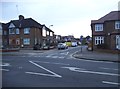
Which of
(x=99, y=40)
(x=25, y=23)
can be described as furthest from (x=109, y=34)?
(x=25, y=23)

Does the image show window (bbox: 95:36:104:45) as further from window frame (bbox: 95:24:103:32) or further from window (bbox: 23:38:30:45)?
window (bbox: 23:38:30:45)

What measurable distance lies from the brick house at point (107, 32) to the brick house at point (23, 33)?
57.7 ft

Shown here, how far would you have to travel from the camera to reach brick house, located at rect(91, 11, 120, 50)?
136 ft

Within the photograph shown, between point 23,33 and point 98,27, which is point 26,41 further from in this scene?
point 98,27

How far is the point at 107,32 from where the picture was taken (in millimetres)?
45906

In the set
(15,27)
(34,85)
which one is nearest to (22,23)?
(15,27)

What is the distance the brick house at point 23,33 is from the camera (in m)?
60.4

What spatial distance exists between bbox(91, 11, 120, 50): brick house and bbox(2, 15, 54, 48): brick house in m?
17.6

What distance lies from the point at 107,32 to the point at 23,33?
25.2m

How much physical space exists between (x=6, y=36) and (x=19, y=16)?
23.0ft

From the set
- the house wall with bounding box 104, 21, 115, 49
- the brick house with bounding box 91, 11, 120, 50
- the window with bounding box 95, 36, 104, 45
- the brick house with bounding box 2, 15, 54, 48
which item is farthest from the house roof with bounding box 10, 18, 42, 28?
the house wall with bounding box 104, 21, 115, 49

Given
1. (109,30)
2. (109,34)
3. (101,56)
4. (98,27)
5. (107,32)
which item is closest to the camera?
(101,56)

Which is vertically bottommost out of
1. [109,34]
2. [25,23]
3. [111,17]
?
[109,34]

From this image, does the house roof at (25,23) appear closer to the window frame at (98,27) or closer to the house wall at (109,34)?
the window frame at (98,27)
